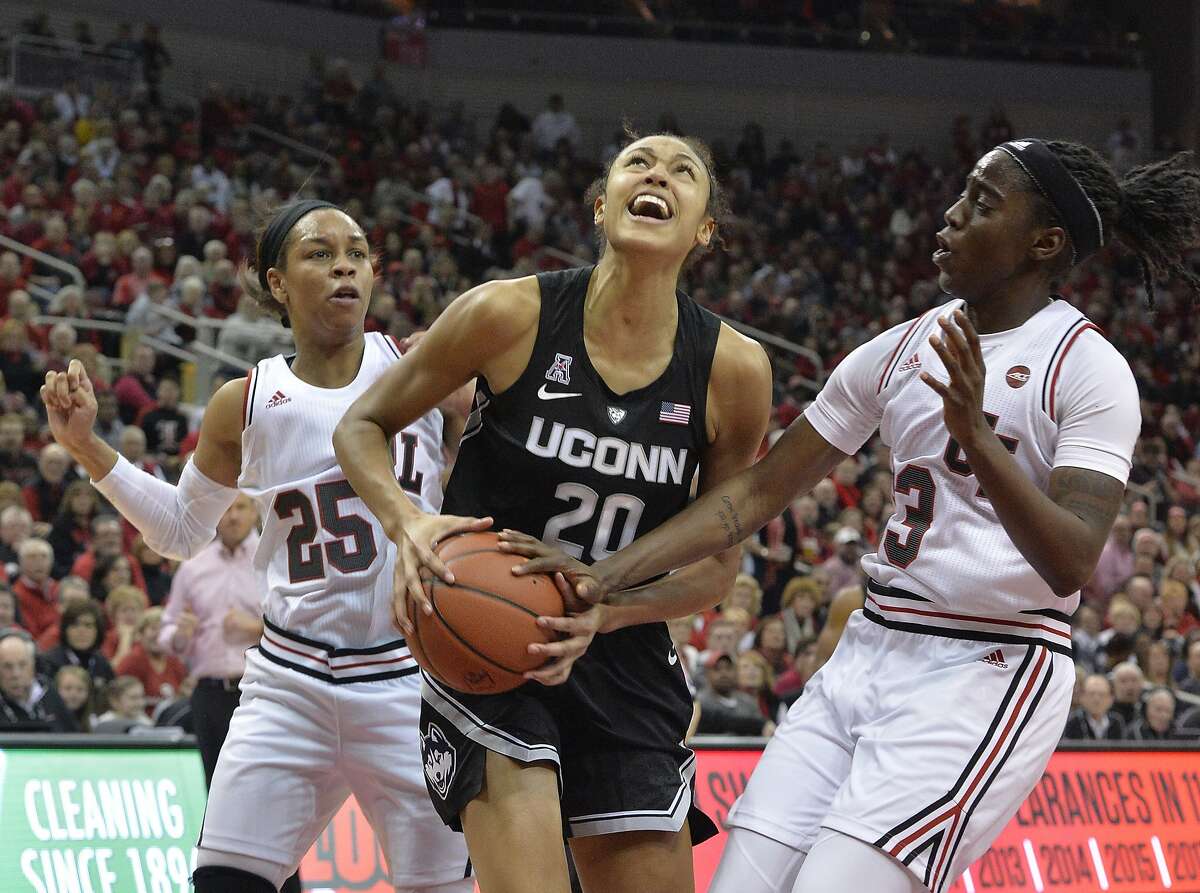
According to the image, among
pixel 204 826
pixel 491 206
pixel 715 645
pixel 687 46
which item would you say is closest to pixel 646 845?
pixel 204 826

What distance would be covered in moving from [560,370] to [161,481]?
1586mm

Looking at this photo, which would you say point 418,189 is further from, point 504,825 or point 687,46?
point 504,825

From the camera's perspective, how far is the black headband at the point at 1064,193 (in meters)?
3.29

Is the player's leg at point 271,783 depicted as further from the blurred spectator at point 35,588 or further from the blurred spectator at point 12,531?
the blurred spectator at point 12,531

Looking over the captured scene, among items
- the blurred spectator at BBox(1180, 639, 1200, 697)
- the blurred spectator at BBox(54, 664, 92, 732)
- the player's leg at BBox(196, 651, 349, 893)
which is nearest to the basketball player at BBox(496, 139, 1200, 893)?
the player's leg at BBox(196, 651, 349, 893)

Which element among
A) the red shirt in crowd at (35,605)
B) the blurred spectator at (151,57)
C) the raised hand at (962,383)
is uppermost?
the blurred spectator at (151,57)

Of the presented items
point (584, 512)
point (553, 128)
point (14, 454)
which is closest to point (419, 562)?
point (584, 512)

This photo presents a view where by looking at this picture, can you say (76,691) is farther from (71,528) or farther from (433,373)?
(433,373)

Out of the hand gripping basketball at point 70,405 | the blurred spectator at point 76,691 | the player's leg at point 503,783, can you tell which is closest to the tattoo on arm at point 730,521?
the player's leg at point 503,783

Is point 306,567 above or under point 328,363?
under

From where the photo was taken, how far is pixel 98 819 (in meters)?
6.13

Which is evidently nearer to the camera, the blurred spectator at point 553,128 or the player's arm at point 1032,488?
the player's arm at point 1032,488

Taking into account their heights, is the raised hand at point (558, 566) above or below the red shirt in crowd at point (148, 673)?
above

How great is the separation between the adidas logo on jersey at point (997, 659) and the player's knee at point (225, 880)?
1965 mm
